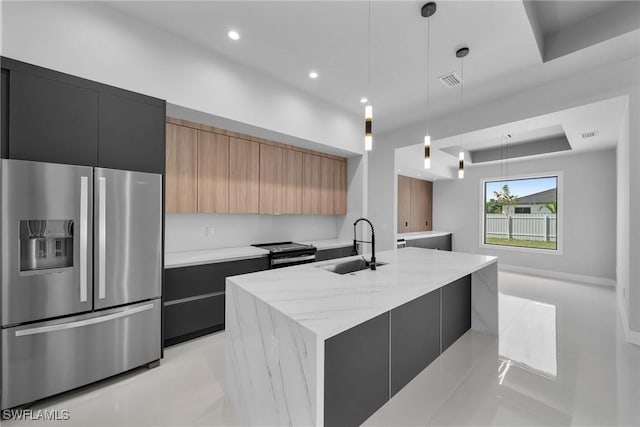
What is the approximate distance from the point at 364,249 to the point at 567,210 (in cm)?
467

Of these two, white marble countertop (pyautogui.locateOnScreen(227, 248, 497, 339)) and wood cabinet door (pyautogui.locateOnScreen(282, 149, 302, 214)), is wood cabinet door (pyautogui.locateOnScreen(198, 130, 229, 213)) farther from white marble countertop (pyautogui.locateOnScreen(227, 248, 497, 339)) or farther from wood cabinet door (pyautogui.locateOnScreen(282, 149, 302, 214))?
white marble countertop (pyautogui.locateOnScreen(227, 248, 497, 339))

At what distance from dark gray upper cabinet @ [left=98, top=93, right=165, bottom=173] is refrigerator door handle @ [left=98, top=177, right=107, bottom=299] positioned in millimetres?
244

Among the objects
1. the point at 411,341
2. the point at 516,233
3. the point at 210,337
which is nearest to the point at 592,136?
the point at 516,233

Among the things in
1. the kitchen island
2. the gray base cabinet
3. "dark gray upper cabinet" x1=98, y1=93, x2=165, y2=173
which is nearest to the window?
the gray base cabinet

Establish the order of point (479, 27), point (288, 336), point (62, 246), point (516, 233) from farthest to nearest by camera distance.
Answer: point (516, 233) → point (479, 27) → point (62, 246) → point (288, 336)

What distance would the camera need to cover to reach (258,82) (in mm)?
3162

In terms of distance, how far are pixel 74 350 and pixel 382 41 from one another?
370 centimetres

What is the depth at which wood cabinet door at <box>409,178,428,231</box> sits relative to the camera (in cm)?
691

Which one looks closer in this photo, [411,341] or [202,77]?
[411,341]

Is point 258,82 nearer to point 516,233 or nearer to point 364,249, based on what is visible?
point 364,249

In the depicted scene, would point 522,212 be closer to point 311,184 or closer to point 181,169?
point 311,184

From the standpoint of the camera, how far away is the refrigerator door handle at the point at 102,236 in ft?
6.48

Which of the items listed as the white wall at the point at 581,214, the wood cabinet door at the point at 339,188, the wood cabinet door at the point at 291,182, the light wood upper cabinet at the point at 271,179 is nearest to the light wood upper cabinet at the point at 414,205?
the white wall at the point at 581,214

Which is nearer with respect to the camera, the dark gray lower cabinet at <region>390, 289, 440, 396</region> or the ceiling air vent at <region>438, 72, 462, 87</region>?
the dark gray lower cabinet at <region>390, 289, 440, 396</region>
